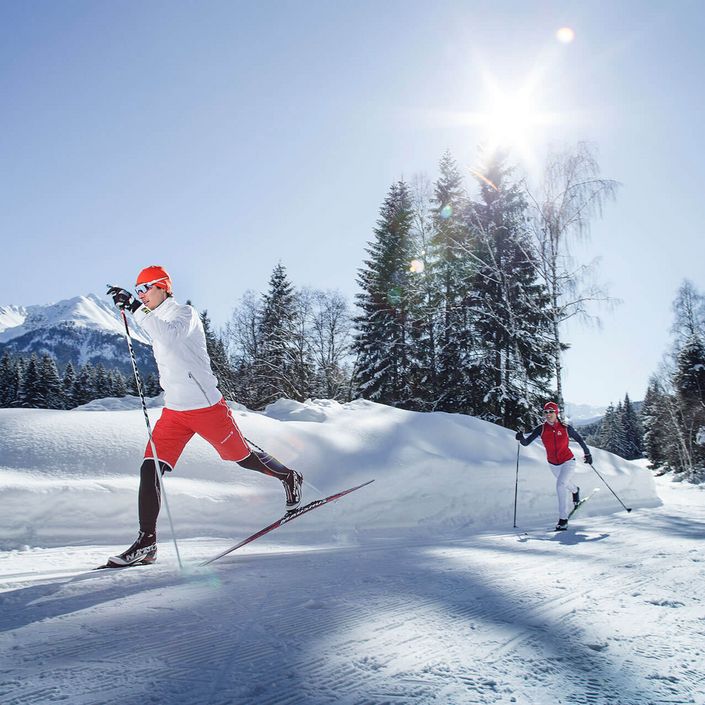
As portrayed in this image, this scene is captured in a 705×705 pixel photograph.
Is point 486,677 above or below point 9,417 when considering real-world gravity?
below

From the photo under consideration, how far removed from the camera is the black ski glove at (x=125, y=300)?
11.3ft

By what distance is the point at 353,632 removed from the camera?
2.24 m

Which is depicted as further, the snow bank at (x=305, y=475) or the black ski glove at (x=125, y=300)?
the snow bank at (x=305, y=475)

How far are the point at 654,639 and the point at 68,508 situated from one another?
5.12 m

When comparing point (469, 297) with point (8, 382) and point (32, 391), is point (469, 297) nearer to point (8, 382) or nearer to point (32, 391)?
point (32, 391)

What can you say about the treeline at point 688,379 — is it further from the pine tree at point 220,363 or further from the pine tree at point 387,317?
the pine tree at point 220,363

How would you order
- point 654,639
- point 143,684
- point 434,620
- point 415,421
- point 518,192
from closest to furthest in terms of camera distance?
point 143,684 → point 654,639 → point 434,620 → point 415,421 → point 518,192

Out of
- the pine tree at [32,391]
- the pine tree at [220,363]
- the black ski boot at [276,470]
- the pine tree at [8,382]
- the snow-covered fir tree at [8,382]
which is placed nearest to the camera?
the black ski boot at [276,470]

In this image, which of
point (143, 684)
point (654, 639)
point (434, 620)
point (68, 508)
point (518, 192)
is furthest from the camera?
point (518, 192)

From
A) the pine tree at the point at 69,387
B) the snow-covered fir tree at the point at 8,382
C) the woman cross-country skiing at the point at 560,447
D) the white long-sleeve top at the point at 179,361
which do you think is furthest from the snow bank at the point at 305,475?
the snow-covered fir tree at the point at 8,382

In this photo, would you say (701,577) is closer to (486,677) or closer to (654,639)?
(654,639)

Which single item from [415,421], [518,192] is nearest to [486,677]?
[415,421]

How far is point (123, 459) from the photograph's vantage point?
19.5ft

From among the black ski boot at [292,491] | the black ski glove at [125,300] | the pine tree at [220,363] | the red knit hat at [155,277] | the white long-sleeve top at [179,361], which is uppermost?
the pine tree at [220,363]
